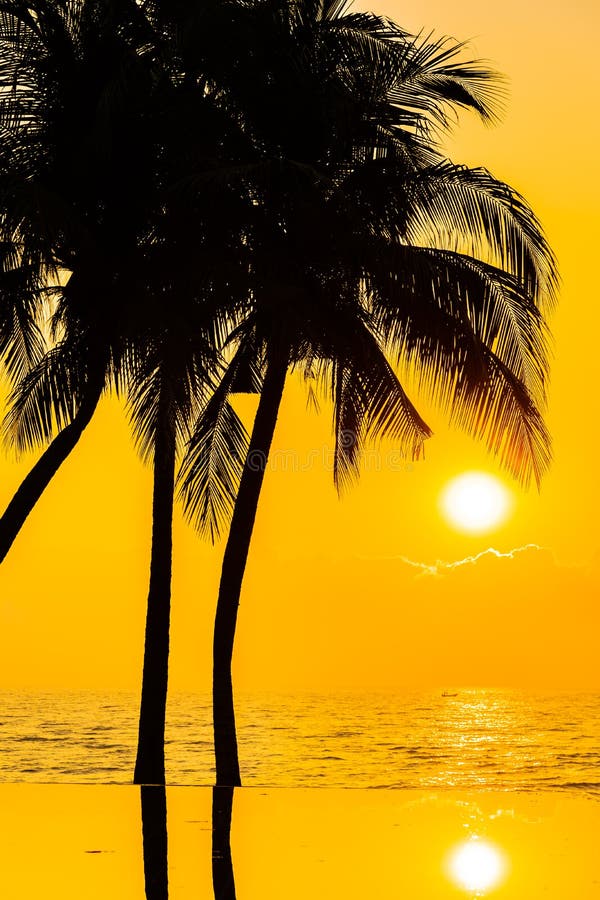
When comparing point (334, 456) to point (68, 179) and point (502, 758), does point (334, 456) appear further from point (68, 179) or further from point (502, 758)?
point (502, 758)

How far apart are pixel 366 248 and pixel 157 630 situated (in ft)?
20.9

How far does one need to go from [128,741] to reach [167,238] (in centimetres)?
5084

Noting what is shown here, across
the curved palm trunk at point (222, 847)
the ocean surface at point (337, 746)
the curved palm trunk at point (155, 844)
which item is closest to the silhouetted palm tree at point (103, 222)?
the curved palm trunk at point (155, 844)

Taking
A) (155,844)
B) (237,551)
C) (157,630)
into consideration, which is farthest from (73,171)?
(155,844)

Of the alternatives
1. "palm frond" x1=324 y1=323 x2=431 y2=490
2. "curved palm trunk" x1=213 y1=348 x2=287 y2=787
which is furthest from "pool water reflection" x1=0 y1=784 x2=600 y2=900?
"curved palm trunk" x1=213 y1=348 x2=287 y2=787

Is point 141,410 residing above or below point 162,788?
above

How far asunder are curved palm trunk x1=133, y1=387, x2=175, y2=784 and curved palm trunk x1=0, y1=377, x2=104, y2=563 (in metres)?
1.49

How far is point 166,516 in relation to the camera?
16.3 meters

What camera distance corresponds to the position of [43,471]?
14.5 meters

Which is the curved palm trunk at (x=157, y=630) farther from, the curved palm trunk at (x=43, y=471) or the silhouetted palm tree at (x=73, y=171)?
the silhouetted palm tree at (x=73, y=171)

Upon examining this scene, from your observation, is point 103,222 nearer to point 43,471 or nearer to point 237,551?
point 43,471

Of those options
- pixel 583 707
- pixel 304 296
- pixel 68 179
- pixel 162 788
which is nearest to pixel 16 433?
pixel 68 179

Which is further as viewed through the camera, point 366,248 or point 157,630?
point 157,630

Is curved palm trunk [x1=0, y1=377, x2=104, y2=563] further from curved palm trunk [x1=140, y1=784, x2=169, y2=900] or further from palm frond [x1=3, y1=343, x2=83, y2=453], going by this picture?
curved palm trunk [x1=140, y1=784, x2=169, y2=900]
